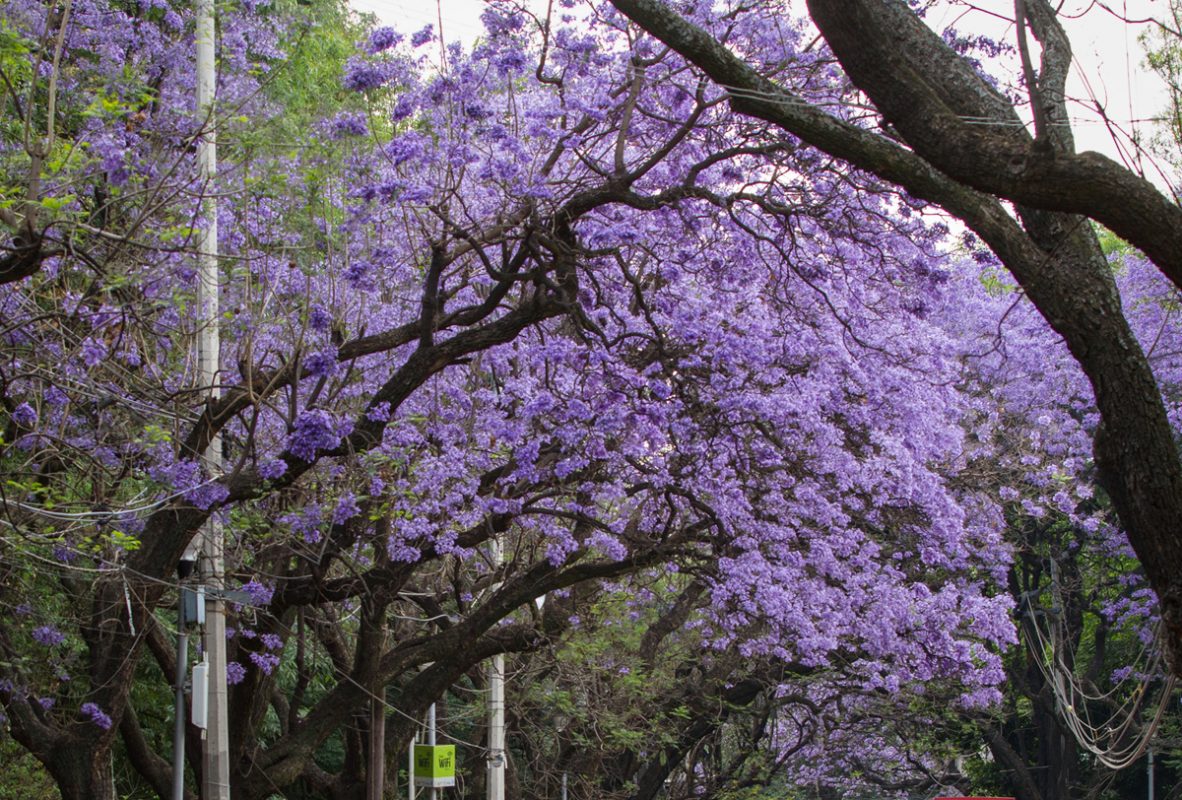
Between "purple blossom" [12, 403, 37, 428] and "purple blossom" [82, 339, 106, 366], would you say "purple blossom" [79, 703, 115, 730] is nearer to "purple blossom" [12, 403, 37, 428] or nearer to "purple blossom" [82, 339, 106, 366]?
"purple blossom" [12, 403, 37, 428]

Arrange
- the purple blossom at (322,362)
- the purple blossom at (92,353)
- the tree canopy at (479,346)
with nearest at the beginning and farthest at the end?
the purple blossom at (92,353)
the tree canopy at (479,346)
the purple blossom at (322,362)

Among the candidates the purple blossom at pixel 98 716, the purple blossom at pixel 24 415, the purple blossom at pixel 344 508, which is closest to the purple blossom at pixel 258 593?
the purple blossom at pixel 98 716

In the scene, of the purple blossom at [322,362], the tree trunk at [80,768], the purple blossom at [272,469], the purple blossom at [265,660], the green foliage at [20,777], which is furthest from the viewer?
the green foliage at [20,777]

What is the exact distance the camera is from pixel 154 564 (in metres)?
9.18

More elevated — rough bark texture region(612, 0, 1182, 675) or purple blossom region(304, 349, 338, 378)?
purple blossom region(304, 349, 338, 378)

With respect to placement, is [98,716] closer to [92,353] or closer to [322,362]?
[322,362]

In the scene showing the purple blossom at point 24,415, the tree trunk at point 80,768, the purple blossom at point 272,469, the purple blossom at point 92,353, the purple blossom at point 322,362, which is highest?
the purple blossom at point 322,362

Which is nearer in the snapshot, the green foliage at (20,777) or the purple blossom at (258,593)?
the purple blossom at (258,593)

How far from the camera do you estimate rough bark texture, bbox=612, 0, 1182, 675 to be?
4.49m

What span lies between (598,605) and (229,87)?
24.2ft

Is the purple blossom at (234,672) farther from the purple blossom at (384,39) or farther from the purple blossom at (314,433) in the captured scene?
the purple blossom at (384,39)

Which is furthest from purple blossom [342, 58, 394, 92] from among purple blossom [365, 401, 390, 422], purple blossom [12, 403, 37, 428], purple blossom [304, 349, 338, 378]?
purple blossom [12, 403, 37, 428]

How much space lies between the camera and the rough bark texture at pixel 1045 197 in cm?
449

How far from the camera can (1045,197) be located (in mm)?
4559
